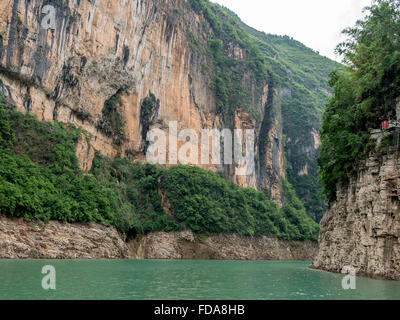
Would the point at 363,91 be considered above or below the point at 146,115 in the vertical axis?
below

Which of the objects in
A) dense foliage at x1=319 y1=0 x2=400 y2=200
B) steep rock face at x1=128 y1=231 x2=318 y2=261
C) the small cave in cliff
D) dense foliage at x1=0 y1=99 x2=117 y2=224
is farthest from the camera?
the small cave in cliff

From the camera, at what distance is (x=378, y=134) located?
933 inches

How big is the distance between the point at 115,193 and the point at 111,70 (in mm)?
→ 16502

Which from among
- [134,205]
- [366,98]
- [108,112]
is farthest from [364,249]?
[108,112]

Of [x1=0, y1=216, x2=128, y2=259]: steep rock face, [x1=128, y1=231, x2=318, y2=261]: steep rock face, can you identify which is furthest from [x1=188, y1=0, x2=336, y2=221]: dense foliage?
[x1=0, y1=216, x2=128, y2=259]: steep rock face

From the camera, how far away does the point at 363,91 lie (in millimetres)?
25094

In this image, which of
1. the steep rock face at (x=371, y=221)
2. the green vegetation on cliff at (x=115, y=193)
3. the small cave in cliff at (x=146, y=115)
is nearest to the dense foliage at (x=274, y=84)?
the green vegetation on cliff at (x=115, y=193)

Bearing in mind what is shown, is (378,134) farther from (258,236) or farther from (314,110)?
(314,110)

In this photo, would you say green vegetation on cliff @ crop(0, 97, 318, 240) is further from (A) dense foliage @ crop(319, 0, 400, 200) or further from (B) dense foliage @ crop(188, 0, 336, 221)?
(A) dense foliage @ crop(319, 0, 400, 200)

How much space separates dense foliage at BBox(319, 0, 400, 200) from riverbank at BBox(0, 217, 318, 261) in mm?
21604

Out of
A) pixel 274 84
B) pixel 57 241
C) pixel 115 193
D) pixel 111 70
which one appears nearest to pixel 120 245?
pixel 57 241

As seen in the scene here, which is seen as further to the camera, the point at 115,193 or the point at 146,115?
the point at 146,115

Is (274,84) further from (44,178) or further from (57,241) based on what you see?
(57,241)

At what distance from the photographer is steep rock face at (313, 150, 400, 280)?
2111 cm
